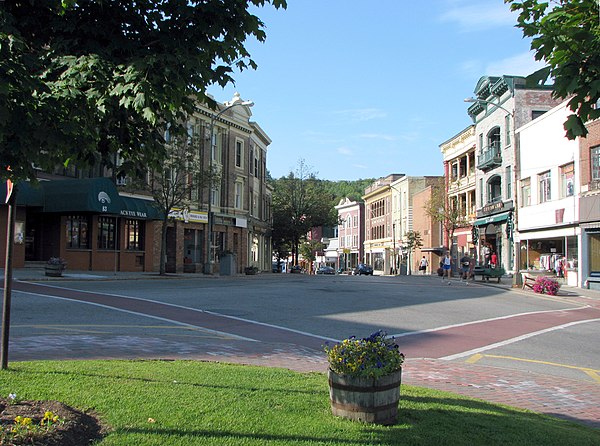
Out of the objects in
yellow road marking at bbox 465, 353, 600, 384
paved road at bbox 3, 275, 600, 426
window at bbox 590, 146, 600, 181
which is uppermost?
window at bbox 590, 146, 600, 181

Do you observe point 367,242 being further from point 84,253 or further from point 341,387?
point 341,387

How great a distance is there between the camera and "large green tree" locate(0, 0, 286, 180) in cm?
385

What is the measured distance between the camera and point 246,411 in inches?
196

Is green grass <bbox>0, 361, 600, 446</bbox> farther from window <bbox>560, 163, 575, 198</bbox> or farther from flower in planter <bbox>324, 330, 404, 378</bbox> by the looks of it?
window <bbox>560, 163, 575, 198</bbox>

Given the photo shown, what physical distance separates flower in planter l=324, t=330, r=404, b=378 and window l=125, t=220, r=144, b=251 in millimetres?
32952

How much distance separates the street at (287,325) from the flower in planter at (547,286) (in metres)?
3.99

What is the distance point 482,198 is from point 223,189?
21.9 m

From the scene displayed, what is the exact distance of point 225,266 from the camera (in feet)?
127

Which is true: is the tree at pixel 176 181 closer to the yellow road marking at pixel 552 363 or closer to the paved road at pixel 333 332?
the paved road at pixel 333 332

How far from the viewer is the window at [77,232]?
3192 centimetres

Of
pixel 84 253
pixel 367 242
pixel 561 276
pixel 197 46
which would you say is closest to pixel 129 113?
pixel 197 46

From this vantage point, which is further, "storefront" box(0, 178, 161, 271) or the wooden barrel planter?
"storefront" box(0, 178, 161, 271)

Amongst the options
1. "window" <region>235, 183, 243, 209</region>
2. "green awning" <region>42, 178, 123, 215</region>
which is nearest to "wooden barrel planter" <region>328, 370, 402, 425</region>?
"green awning" <region>42, 178, 123, 215</region>

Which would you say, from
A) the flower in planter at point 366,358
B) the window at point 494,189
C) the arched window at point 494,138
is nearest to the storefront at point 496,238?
the window at point 494,189
